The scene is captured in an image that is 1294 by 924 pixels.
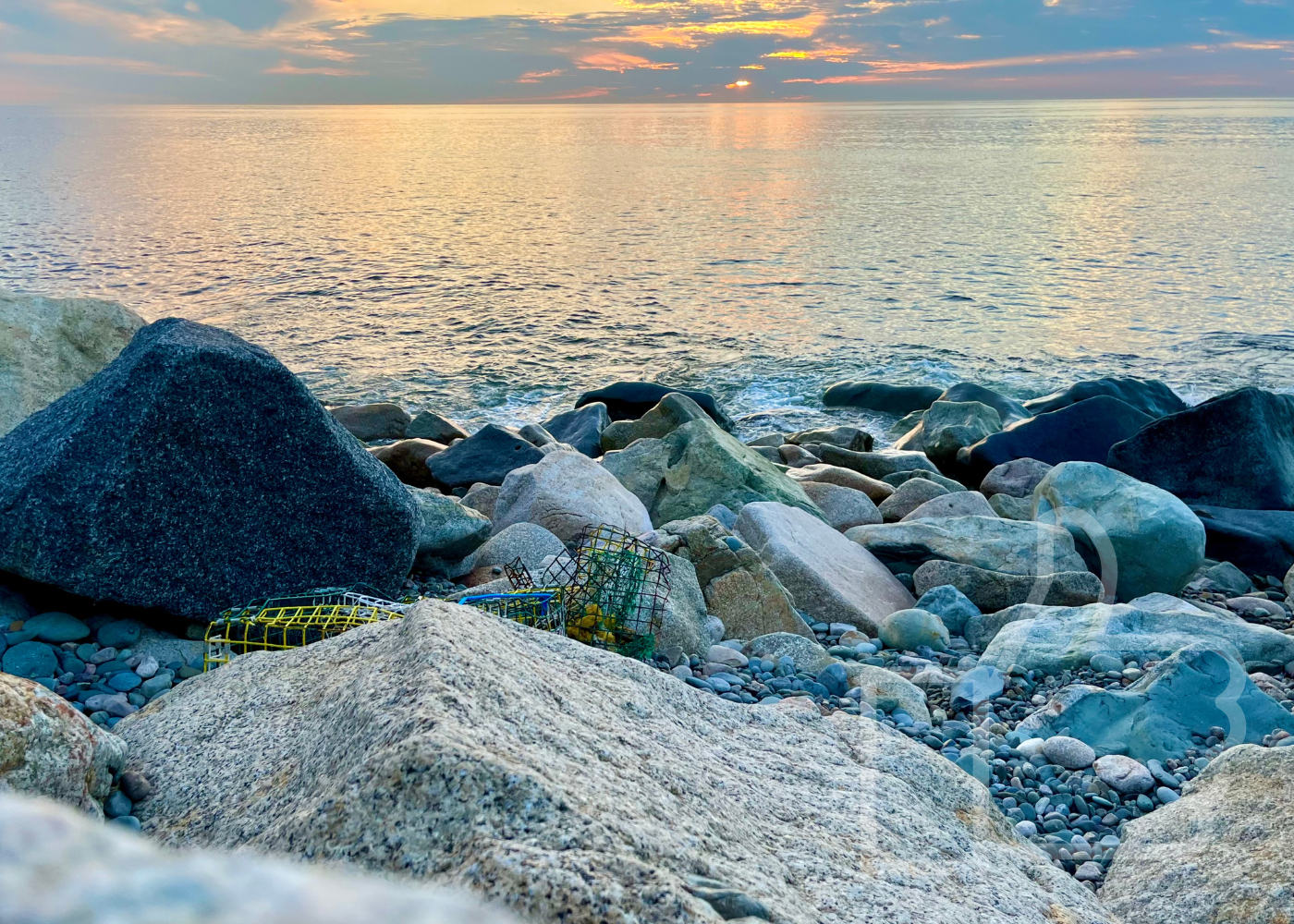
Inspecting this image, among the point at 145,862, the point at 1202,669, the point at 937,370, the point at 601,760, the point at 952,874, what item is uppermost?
the point at 145,862

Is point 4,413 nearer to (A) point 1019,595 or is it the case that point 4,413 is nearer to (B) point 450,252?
(A) point 1019,595

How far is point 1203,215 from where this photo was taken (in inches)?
1428

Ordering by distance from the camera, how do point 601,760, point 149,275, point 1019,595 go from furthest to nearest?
point 149,275
point 1019,595
point 601,760

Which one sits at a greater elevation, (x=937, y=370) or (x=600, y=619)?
(x=600, y=619)

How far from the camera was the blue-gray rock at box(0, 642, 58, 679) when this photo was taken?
4133 millimetres

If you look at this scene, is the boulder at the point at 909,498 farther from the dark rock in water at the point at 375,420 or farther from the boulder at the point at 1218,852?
the dark rock in water at the point at 375,420

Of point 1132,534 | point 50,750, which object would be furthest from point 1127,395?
point 50,750

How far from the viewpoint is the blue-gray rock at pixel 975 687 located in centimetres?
493

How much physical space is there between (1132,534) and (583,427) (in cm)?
703

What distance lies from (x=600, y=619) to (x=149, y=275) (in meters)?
24.3

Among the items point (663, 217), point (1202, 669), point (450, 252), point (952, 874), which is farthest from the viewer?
point (663, 217)

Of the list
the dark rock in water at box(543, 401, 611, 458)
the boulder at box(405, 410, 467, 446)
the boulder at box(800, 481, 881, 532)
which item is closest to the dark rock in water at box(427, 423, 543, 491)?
the dark rock in water at box(543, 401, 611, 458)

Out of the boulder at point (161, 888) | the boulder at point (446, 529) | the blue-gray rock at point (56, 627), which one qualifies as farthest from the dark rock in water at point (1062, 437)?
the boulder at point (161, 888)

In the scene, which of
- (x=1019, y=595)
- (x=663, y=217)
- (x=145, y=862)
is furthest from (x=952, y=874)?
(x=663, y=217)
